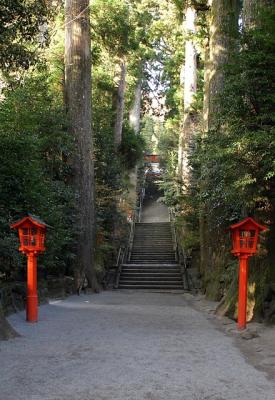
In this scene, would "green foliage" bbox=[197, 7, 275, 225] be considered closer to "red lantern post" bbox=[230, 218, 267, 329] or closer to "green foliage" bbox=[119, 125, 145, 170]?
"red lantern post" bbox=[230, 218, 267, 329]

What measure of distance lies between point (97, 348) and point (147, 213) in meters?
29.4

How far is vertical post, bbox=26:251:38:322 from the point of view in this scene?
7.59 metres

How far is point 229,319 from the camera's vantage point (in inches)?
332

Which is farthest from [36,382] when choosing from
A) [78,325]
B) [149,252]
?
[149,252]

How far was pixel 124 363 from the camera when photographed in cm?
499

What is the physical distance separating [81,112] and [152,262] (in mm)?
8953

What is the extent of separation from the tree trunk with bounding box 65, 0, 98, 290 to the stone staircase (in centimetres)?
335

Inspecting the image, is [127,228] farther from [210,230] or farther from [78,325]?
[78,325]

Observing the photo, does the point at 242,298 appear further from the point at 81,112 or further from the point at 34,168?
the point at 81,112

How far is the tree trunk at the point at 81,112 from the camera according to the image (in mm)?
14070

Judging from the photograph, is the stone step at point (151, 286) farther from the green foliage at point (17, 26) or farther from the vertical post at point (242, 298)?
the green foliage at point (17, 26)

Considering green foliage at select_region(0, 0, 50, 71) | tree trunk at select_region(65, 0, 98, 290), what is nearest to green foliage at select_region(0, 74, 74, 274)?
tree trunk at select_region(65, 0, 98, 290)

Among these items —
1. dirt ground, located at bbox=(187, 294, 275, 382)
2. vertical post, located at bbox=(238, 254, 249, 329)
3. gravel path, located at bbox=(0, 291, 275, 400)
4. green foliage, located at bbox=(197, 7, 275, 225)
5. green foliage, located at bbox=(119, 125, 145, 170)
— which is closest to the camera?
gravel path, located at bbox=(0, 291, 275, 400)

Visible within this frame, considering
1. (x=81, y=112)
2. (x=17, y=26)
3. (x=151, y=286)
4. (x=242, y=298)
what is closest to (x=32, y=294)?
(x=242, y=298)
